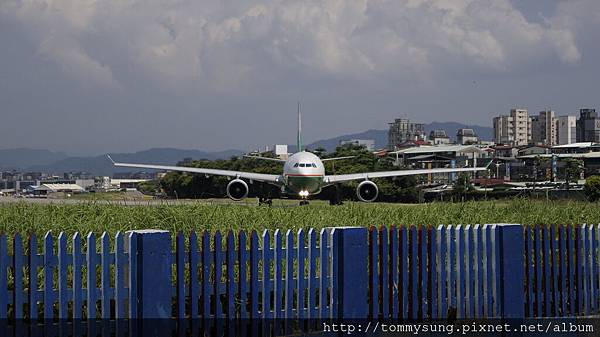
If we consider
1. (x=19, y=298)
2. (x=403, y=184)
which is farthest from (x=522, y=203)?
(x=403, y=184)

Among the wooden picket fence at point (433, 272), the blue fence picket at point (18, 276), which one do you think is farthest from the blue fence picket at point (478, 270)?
the blue fence picket at point (18, 276)

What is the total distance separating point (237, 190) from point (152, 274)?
38945mm

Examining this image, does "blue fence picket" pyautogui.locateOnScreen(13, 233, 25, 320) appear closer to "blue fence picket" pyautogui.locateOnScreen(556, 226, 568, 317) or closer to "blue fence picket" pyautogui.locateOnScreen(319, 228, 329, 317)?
"blue fence picket" pyautogui.locateOnScreen(319, 228, 329, 317)

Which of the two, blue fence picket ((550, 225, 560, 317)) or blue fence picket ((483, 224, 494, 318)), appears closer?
blue fence picket ((483, 224, 494, 318))

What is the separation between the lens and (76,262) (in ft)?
24.4

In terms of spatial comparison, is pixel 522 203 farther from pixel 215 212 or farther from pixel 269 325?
pixel 269 325

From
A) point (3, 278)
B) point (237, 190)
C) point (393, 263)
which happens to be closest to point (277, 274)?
point (393, 263)

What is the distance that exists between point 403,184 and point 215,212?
7734 centimetres

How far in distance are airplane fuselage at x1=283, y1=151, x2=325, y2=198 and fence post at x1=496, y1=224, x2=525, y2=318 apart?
3587cm

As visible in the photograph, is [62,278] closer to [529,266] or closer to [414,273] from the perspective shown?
[414,273]

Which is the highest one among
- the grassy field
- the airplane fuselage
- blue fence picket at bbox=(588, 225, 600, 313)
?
the airplane fuselage

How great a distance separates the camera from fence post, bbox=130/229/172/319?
24.5 feet

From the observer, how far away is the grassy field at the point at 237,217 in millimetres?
13008

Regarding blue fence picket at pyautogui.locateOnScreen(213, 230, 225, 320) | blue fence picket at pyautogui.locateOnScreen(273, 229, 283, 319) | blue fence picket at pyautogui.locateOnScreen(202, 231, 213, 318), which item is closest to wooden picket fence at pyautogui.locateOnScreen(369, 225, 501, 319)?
blue fence picket at pyautogui.locateOnScreen(273, 229, 283, 319)
